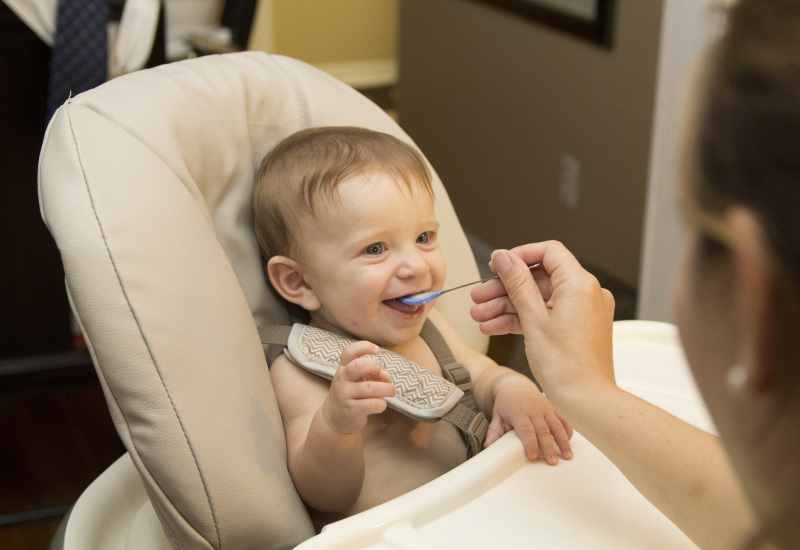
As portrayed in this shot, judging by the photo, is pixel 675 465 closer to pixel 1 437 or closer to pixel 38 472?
pixel 38 472

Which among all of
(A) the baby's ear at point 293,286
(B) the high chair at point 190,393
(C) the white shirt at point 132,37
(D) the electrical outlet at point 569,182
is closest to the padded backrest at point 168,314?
(B) the high chair at point 190,393

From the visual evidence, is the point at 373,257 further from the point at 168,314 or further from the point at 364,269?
the point at 168,314

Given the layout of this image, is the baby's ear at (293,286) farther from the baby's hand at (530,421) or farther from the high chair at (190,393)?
the baby's hand at (530,421)

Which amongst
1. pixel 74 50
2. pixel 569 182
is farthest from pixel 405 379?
pixel 569 182

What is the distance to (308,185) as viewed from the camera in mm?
963

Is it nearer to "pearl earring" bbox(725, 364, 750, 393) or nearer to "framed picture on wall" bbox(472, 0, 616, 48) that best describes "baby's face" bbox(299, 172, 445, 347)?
"pearl earring" bbox(725, 364, 750, 393)

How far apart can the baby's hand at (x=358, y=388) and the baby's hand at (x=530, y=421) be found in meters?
0.19

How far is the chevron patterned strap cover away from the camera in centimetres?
94

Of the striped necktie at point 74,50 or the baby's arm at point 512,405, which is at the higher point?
the striped necktie at point 74,50

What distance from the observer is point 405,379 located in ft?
3.14

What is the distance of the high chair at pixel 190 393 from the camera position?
750mm

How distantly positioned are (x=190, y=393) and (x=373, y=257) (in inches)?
11.3

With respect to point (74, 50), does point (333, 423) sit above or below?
below

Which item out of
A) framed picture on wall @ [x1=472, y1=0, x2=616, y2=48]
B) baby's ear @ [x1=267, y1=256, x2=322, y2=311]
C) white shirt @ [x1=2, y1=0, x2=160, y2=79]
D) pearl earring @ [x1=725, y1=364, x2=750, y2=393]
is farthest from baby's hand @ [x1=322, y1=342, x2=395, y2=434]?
framed picture on wall @ [x1=472, y1=0, x2=616, y2=48]
